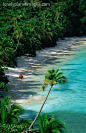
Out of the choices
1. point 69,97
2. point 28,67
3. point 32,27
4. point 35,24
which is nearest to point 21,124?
point 69,97

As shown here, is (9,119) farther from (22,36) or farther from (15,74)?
(22,36)

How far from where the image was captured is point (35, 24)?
8806 centimetres

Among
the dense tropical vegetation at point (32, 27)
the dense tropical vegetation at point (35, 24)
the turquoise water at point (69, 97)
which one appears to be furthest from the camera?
the dense tropical vegetation at point (35, 24)

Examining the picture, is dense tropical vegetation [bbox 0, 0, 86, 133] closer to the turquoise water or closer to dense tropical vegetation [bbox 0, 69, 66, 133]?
dense tropical vegetation [bbox 0, 69, 66, 133]

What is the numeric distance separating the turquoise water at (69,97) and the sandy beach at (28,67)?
2046 mm

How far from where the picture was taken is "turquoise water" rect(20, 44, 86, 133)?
45.6 meters

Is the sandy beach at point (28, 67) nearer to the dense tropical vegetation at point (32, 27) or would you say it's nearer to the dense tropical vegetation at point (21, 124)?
the dense tropical vegetation at point (32, 27)

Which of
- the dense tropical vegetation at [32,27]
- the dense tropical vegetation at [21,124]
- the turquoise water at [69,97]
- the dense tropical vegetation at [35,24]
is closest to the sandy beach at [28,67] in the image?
the dense tropical vegetation at [32,27]

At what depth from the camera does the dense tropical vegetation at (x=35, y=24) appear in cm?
7597

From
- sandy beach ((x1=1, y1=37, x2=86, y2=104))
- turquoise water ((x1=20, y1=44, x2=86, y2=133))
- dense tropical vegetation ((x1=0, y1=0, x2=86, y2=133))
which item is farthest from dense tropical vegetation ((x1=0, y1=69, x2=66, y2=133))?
sandy beach ((x1=1, y1=37, x2=86, y2=104))

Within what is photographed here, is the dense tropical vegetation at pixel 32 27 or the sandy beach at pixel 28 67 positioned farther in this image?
the dense tropical vegetation at pixel 32 27

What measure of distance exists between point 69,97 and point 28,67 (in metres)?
21.6

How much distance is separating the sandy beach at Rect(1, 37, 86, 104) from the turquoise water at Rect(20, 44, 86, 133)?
6.71ft

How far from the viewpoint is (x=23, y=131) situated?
1337 inches
